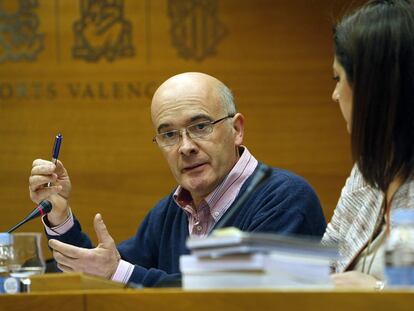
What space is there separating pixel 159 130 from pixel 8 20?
2085 millimetres

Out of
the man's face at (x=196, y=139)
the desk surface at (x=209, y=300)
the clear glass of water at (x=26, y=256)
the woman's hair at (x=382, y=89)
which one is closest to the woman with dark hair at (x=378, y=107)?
the woman's hair at (x=382, y=89)

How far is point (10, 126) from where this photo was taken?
5.19 m

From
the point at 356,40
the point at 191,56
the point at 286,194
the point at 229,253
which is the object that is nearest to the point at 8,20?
the point at 191,56

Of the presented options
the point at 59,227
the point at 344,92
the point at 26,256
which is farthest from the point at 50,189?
the point at 344,92

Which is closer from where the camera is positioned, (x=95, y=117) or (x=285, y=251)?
(x=285, y=251)

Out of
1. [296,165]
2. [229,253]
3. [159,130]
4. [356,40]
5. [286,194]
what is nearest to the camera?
[229,253]

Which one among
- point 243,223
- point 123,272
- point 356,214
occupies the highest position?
point 356,214

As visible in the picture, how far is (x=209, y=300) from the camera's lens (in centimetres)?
164

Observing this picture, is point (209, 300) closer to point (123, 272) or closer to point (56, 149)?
point (123, 272)

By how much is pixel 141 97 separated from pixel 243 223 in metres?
2.13

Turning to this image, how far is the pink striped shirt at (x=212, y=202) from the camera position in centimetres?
328

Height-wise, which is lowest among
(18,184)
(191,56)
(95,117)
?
(18,184)

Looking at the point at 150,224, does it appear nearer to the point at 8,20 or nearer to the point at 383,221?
the point at 383,221

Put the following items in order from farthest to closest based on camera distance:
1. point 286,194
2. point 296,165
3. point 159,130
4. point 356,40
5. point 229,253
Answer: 1. point 296,165
2. point 159,130
3. point 286,194
4. point 356,40
5. point 229,253
